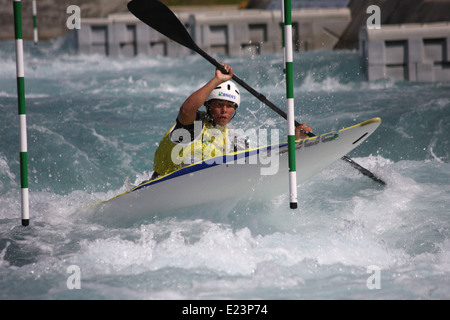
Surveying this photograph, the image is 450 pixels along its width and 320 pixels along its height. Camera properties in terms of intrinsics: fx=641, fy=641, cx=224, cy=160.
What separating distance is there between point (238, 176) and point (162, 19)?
4.42ft

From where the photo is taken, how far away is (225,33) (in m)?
14.4

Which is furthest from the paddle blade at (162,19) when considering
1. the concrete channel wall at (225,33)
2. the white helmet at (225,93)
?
the concrete channel wall at (225,33)

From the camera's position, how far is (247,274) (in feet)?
12.5

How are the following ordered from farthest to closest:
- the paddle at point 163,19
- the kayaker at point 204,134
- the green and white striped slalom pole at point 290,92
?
1. the paddle at point 163,19
2. the kayaker at point 204,134
3. the green and white striped slalom pole at point 290,92

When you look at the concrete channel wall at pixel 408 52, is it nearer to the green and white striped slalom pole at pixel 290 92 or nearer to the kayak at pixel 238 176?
the kayak at pixel 238 176

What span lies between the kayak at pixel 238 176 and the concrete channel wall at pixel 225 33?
9914 millimetres

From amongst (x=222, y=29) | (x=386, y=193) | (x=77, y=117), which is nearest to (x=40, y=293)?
(x=386, y=193)

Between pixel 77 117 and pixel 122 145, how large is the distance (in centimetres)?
144

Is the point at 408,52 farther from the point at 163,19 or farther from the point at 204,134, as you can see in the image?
the point at 204,134

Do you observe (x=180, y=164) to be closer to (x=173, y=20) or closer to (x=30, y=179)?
(x=173, y=20)

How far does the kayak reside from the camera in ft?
14.2

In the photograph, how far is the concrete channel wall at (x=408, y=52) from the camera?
10.3 meters

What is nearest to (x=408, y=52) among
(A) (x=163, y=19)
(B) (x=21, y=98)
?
(A) (x=163, y=19)

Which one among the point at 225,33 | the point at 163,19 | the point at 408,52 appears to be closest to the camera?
the point at 163,19
